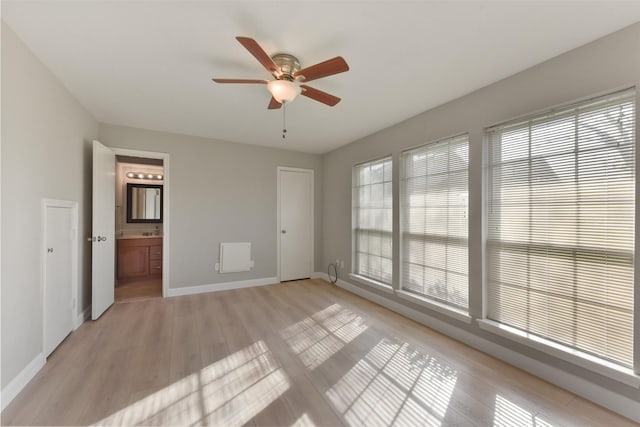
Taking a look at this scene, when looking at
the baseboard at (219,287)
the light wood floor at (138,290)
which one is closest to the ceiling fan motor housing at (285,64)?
the baseboard at (219,287)

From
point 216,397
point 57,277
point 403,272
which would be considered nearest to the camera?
point 216,397

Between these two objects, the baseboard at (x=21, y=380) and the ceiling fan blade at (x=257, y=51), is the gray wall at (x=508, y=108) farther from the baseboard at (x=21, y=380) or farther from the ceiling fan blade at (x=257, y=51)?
the baseboard at (x=21, y=380)

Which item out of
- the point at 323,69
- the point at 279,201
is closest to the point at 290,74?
the point at 323,69

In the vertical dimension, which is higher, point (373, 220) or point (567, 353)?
point (373, 220)

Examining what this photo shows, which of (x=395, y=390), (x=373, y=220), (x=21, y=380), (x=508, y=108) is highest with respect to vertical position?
(x=508, y=108)

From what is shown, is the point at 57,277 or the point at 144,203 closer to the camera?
the point at 57,277

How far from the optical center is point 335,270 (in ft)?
14.8

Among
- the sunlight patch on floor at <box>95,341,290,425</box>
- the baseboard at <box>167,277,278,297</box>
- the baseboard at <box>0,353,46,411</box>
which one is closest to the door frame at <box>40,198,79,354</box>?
the baseboard at <box>0,353,46,411</box>

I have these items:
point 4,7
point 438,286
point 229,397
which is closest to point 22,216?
point 4,7

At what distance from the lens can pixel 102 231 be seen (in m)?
3.00

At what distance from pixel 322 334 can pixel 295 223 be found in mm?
2462

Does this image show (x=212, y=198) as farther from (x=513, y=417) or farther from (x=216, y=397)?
(x=513, y=417)

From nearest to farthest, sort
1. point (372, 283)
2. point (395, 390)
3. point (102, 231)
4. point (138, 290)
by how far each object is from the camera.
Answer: point (395, 390) → point (102, 231) → point (372, 283) → point (138, 290)

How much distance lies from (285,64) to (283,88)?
8.1 inches
